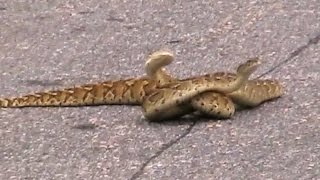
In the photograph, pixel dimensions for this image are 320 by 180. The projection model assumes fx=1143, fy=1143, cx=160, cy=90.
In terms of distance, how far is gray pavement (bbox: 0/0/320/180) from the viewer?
5805mm

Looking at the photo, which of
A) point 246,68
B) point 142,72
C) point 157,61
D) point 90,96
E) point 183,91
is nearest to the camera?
point 183,91

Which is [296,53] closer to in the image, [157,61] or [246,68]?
[246,68]

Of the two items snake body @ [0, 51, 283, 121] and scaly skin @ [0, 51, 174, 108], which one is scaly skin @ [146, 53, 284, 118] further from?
scaly skin @ [0, 51, 174, 108]

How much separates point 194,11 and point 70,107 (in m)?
2.50

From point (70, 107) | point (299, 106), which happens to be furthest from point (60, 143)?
point (299, 106)

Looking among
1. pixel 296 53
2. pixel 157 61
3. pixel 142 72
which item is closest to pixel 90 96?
pixel 157 61

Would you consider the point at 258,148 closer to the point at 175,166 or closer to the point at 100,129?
the point at 175,166

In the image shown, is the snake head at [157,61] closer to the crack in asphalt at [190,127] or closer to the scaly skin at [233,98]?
the scaly skin at [233,98]

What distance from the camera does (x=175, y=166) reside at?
575cm

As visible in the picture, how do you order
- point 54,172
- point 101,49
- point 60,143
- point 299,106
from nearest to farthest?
point 54,172
point 60,143
point 299,106
point 101,49

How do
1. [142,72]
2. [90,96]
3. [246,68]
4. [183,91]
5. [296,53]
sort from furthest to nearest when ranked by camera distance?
[296,53], [142,72], [90,96], [246,68], [183,91]

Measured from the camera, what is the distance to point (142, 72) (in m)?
7.52

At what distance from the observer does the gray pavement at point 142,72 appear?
5805 mm

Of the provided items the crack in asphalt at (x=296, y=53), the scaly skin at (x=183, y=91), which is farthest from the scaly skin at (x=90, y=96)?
the crack in asphalt at (x=296, y=53)
